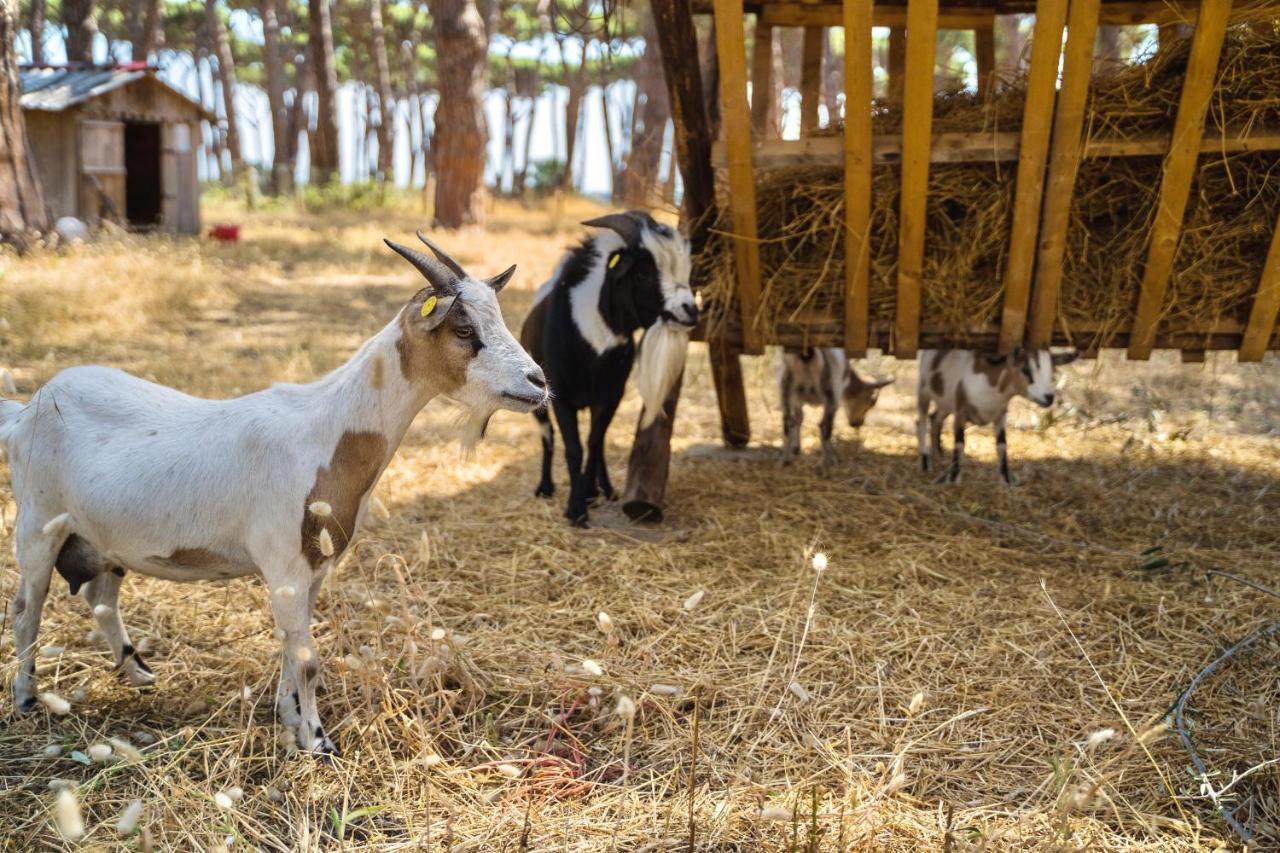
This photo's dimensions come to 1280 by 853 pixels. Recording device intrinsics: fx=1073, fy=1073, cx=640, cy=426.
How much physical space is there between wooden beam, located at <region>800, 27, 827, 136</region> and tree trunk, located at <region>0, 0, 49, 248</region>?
841 cm

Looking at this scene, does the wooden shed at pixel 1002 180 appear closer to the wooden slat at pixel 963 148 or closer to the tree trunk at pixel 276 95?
the wooden slat at pixel 963 148

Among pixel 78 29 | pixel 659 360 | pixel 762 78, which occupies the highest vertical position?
pixel 78 29

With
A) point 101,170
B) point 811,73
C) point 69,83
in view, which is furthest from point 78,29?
point 811,73

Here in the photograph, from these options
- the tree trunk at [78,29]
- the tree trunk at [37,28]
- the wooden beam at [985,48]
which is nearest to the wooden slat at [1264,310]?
the wooden beam at [985,48]

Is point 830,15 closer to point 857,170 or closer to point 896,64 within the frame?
point 896,64

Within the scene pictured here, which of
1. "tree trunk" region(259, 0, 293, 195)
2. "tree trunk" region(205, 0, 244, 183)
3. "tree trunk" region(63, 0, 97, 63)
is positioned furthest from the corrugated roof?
"tree trunk" region(205, 0, 244, 183)

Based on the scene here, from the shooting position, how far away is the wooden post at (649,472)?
5.95 meters

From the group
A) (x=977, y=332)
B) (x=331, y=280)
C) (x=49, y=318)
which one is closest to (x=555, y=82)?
(x=331, y=280)

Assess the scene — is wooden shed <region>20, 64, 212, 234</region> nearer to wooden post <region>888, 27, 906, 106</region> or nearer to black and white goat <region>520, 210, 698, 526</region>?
black and white goat <region>520, 210, 698, 526</region>

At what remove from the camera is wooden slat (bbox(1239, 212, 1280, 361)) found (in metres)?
4.91

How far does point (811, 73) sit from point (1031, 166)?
208 cm

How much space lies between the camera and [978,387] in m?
6.82

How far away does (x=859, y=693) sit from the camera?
396 centimetres

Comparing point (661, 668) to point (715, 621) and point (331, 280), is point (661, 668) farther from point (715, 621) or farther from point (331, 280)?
point (331, 280)
